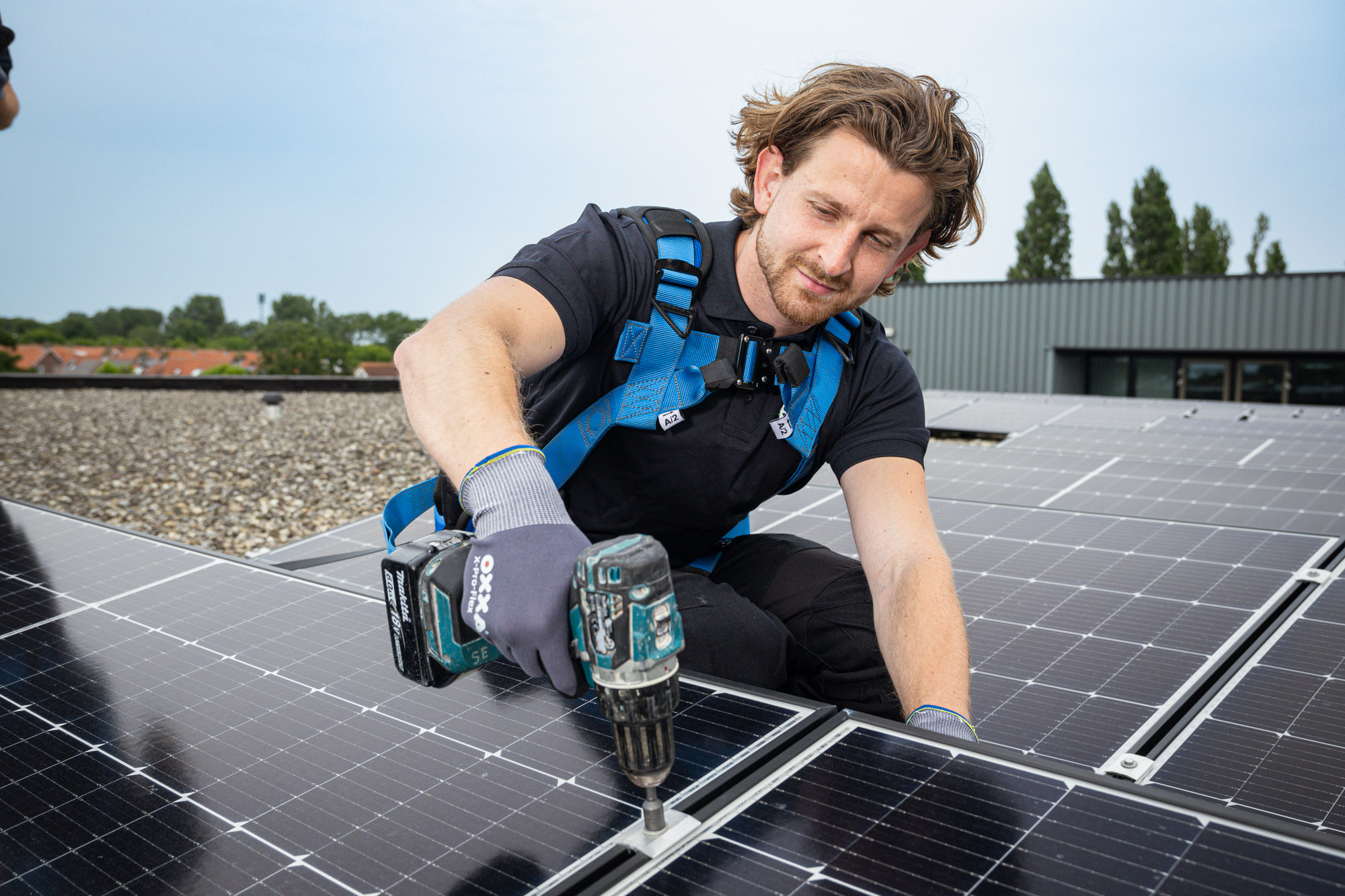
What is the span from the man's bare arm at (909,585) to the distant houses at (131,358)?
80.6 ft

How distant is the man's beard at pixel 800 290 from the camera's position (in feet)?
9.36

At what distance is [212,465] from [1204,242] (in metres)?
55.0

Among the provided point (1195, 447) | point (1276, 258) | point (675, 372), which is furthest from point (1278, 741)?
point (1276, 258)

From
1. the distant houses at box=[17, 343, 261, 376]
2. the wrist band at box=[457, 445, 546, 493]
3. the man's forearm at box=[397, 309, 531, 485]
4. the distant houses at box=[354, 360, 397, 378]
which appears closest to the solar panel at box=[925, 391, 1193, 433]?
the man's forearm at box=[397, 309, 531, 485]

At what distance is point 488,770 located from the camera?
1863mm

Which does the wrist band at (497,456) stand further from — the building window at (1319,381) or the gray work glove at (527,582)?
the building window at (1319,381)

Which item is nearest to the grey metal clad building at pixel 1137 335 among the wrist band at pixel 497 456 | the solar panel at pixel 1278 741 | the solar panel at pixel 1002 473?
the solar panel at pixel 1002 473

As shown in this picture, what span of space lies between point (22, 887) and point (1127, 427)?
10.0m

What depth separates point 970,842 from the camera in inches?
60.2

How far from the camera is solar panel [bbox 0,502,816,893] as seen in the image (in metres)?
1.59

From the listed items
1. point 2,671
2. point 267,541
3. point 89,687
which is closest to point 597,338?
point 89,687

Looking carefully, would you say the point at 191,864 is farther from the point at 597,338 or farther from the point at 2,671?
the point at 597,338

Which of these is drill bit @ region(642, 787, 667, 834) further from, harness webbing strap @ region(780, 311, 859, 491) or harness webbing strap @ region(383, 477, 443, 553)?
harness webbing strap @ region(780, 311, 859, 491)

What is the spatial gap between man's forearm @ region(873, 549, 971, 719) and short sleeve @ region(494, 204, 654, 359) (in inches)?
47.6
